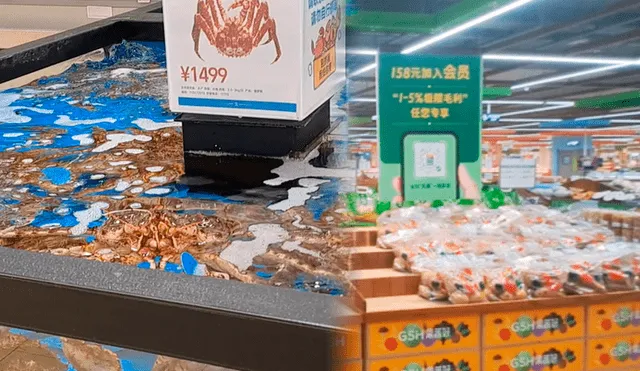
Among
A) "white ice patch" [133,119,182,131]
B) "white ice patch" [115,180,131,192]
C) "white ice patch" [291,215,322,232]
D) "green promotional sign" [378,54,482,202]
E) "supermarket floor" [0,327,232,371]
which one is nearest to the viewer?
"green promotional sign" [378,54,482,202]

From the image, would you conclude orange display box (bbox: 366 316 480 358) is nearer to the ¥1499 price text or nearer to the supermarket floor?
the supermarket floor

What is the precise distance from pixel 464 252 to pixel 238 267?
647 millimetres

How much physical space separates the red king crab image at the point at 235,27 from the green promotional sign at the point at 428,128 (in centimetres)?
101

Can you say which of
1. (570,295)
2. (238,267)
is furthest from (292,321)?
(238,267)

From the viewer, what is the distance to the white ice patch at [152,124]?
92.9 inches

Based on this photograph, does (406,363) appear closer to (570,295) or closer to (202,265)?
(570,295)

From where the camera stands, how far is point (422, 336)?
31.8 inches

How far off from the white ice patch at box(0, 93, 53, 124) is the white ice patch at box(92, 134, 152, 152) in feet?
1.39

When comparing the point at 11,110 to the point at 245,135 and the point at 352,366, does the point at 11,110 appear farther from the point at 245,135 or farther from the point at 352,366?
the point at 352,366

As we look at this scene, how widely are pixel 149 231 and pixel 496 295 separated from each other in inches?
A: 37.4

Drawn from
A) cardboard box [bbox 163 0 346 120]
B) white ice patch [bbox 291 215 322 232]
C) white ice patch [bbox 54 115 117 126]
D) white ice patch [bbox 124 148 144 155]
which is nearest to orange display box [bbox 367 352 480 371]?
white ice patch [bbox 291 215 322 232]

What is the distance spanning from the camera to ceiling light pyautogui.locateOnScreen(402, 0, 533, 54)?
2.65ft

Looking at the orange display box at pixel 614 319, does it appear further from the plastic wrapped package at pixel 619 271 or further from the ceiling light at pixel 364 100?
the ceiling light at pixel 364 100

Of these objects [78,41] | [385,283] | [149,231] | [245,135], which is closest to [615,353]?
[385,283]
